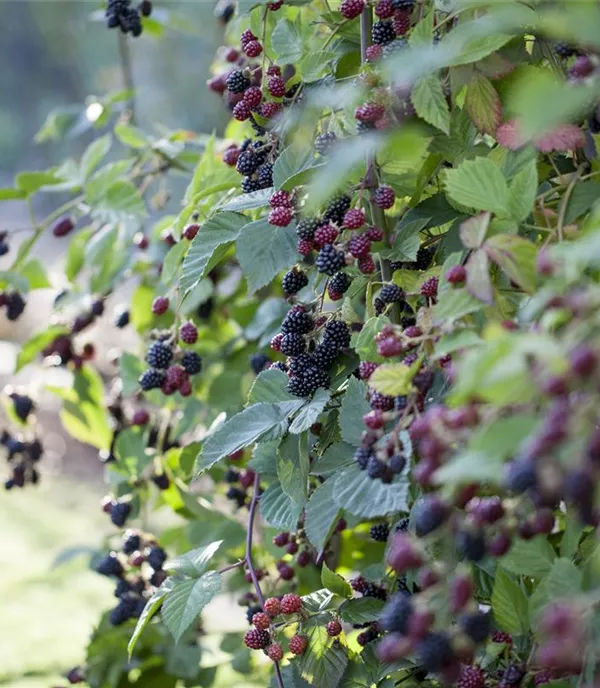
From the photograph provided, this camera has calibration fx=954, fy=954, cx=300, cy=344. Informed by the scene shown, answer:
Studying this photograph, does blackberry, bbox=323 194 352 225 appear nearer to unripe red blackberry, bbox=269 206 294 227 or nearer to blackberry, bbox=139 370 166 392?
unripe red blackberry, bbox=269 206 294 227

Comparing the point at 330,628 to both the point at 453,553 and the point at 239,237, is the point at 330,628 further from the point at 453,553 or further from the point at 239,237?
the point at 239,237

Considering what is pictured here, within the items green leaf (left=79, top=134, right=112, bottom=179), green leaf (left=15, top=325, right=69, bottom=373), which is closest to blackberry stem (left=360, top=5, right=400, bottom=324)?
green leaf (left=79, top=134, right=112, bottom=179)

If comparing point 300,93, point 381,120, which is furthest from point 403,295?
point 300,93

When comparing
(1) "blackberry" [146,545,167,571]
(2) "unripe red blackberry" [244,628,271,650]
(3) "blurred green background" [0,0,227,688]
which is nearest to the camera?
(2) "unripe red blackberry" [244,628,271,650]

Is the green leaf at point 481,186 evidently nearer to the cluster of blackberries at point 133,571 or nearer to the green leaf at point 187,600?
the green leaf at point 187,600

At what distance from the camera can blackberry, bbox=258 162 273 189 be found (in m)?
0.82

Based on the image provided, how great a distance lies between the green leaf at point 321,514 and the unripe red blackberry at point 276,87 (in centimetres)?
34

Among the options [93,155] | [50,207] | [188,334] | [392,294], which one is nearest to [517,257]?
[392,294]

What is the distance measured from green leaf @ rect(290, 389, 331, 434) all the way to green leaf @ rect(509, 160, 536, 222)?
0.68 feet

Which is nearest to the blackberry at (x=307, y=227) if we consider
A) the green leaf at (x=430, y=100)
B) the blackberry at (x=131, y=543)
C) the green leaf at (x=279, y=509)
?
the green leaf at (x=430, y=100)

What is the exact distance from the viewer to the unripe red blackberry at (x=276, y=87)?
2.72 feet

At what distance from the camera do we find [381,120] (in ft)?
2.36

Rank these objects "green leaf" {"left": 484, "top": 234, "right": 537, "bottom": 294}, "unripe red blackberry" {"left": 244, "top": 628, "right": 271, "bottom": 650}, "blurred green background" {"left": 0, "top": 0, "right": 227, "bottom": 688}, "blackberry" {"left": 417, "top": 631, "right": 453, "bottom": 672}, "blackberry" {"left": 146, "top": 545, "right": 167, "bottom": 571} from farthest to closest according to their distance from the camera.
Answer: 1. "blurred green background" {"left": 0, "top": 0, "right": 227, "bottom": 688}
2. "blackberry" {"left": 146, "top": 545, "right": 167, "bottom": 571}
3. "unripe red blackberry" {"left": 244, "top": 628, "right": 271, "bottom": 650}
4. "green leaf" {"left": 484, "top": 234, "right": 537, "bottom": 294}
5. "blackberry" {"left": 417, "top": 631, "right": 453, "bottom": 672}

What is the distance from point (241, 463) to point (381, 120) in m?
0.61
